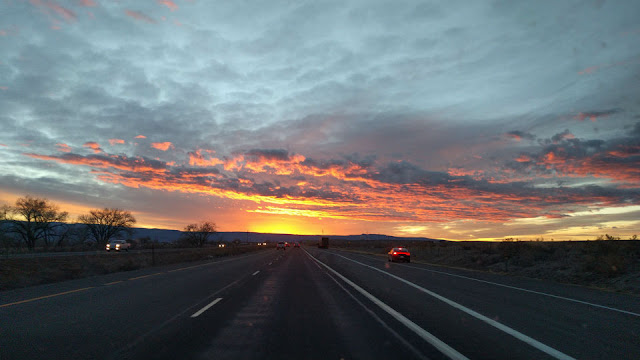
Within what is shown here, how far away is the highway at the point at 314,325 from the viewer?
19.6ft

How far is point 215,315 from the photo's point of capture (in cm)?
891

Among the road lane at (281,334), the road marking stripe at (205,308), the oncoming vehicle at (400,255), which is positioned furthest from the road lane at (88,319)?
the oncoming vehicle at (400,255)

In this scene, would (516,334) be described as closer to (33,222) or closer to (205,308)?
(205,308)

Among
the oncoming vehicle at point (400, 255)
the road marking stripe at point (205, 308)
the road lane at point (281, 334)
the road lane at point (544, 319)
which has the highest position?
the oncoming vehicle at point (400, 255)

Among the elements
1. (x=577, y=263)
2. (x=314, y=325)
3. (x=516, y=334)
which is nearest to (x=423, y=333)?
(x=516, y=334)

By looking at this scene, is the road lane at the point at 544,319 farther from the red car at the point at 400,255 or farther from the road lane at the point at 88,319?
the red car at the point at 400,255

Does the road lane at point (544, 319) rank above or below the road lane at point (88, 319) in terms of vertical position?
below

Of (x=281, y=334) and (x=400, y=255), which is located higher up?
(x=400, y=255)

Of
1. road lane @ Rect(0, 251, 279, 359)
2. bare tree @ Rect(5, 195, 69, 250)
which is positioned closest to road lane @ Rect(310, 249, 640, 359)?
road lane @ Rect(0, 251, 279, 359)

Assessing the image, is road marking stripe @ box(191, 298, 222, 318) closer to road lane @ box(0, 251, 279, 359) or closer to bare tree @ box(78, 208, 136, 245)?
road lane @ box(0, 251, 279, 359)

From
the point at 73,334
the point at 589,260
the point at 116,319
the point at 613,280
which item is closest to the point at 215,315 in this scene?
the point at 116,319

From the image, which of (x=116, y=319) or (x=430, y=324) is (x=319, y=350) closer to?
(x=430, y=324)

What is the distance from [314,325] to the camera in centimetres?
796

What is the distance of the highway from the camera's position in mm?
5988
